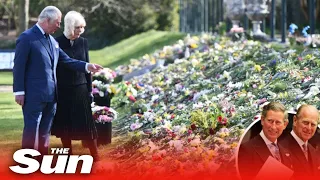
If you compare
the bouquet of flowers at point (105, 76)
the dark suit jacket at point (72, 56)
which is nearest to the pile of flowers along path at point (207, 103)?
the bouquet of flowers at point (105, 76)

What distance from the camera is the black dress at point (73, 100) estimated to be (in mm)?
8430

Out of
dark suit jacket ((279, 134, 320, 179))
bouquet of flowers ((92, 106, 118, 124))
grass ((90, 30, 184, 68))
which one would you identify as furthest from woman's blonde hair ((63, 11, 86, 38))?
grass ((90, 30, 184, 68))

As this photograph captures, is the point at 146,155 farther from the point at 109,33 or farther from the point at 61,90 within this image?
the point at 109,33

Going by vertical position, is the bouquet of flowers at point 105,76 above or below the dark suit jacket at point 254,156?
below

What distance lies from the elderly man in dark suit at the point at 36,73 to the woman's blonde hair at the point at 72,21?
0.24m

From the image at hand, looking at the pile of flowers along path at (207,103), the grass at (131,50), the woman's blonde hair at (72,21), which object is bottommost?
the grass at (131,50)

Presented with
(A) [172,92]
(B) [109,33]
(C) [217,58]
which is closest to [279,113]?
(A) [172,92]

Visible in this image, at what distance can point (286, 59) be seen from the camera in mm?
12180

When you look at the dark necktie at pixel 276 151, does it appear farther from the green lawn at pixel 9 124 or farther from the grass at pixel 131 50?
the grass at pixel 131 50

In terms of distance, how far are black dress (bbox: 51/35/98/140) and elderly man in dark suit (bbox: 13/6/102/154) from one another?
0.47m

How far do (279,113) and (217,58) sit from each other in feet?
29.1

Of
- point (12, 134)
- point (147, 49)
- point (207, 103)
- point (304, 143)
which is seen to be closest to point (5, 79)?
point (12, 134)

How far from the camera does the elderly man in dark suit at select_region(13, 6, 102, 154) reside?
7746mm

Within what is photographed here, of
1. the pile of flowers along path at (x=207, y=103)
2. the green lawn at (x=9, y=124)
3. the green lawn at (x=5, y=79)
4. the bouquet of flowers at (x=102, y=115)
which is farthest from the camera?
the green lawn at (x=5, y=79)
